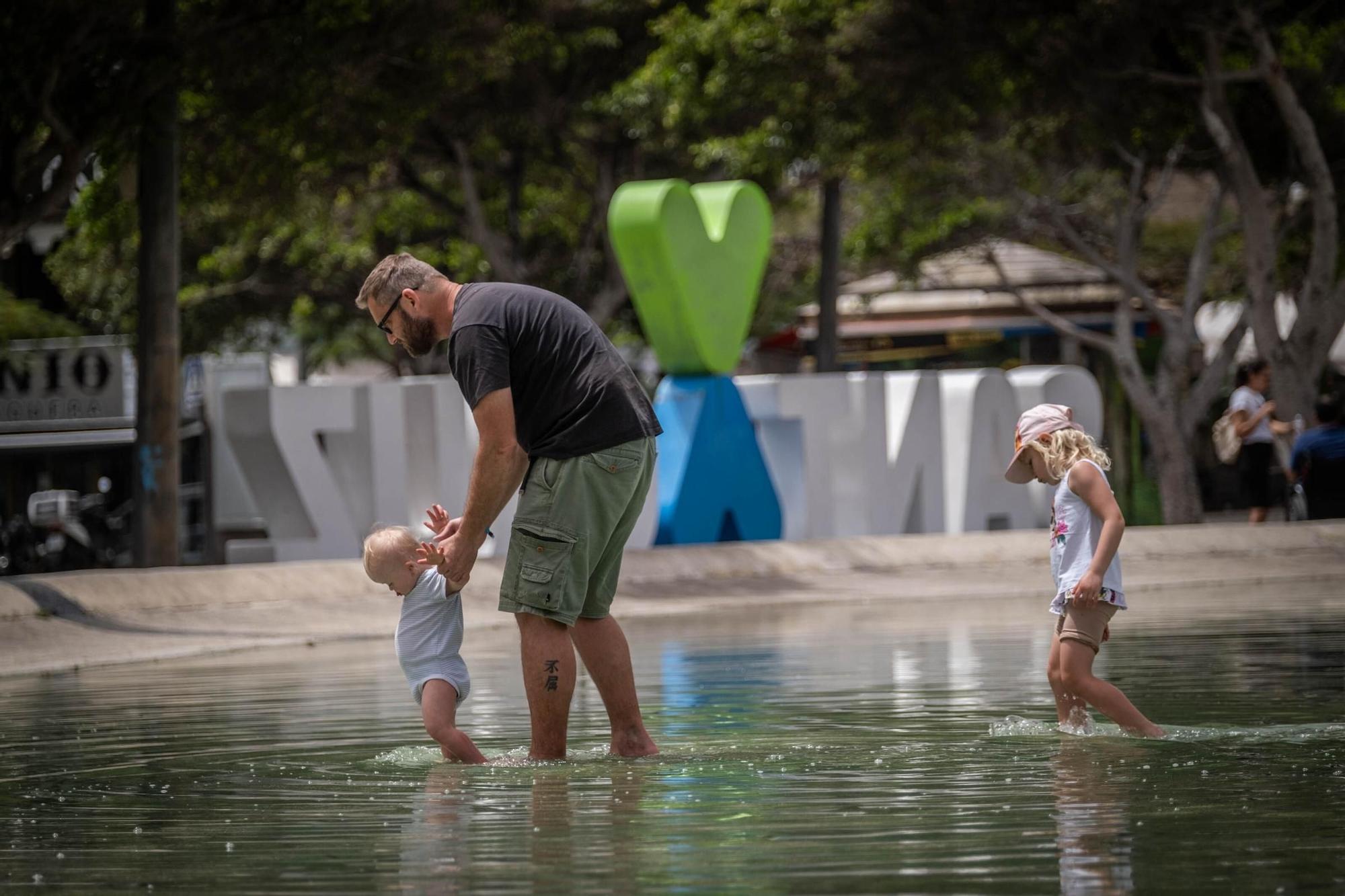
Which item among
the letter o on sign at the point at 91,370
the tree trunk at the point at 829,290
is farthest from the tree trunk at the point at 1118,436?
the letter o on sign at the point at 91,370

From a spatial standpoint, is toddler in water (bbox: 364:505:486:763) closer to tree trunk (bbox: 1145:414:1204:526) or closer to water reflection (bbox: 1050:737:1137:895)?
water reflection (bbox: 1050:737:1137:895)

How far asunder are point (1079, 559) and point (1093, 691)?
1.63ft

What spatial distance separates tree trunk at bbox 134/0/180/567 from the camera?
1770 centimetres

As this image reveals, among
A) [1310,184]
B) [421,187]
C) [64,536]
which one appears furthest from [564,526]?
[64,536]

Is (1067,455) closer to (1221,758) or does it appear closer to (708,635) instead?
(1221,758)

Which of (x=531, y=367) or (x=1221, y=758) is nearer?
Result: (x=1221, y=758)

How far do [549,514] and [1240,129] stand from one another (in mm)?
19233

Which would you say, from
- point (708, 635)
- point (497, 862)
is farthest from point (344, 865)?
point (708, 635)

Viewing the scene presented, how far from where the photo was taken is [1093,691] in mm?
6875

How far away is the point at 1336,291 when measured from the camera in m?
21.7

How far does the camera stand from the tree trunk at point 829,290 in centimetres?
2702

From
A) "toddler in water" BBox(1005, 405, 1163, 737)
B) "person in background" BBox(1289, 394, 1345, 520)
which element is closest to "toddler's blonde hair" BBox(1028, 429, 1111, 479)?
"toddler in water" BBox(1005, 405, 1163, 737)

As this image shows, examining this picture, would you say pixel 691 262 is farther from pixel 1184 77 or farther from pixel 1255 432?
pixel 1184 77

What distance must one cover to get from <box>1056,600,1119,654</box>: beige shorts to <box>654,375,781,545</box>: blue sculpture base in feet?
40.2
